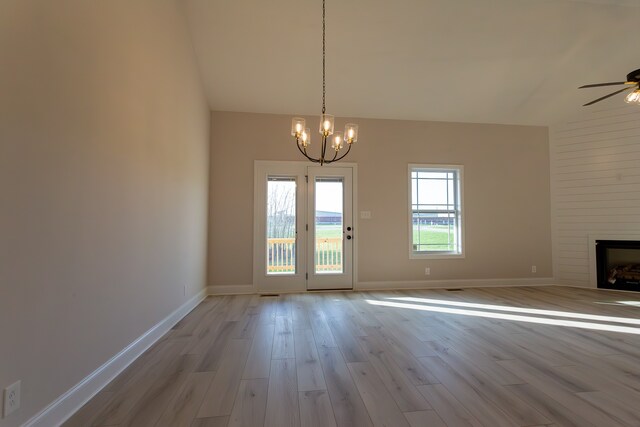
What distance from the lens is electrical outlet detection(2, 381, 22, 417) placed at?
3.93 feet

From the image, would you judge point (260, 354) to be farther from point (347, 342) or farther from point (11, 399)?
point (11, 399)

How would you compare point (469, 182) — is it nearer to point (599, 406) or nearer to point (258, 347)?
point (599, 406)

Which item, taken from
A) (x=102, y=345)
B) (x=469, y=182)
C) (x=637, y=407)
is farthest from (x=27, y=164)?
(x=469, y=182)

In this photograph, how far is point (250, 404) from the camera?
1659 millimetres

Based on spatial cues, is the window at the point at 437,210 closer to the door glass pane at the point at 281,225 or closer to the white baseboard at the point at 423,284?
the white baseboard at the point at 423,284

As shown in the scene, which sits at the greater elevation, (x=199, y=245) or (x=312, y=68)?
(x=312, y=68)

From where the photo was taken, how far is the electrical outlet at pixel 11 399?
47.2 inches

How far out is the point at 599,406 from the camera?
5.41ft

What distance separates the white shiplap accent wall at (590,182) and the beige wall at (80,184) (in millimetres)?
6452

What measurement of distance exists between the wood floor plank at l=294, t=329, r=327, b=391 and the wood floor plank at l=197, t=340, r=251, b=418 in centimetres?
43

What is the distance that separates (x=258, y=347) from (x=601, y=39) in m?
5.89

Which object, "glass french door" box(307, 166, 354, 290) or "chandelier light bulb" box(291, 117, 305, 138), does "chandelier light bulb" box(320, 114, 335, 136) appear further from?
"glass french door" box(307, 166, 354, 290)

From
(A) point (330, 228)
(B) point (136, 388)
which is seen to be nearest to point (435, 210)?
(A) point (330, 228)

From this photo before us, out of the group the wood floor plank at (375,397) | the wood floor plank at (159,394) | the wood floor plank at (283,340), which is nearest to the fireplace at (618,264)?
the wood floor plank at (375,397)
